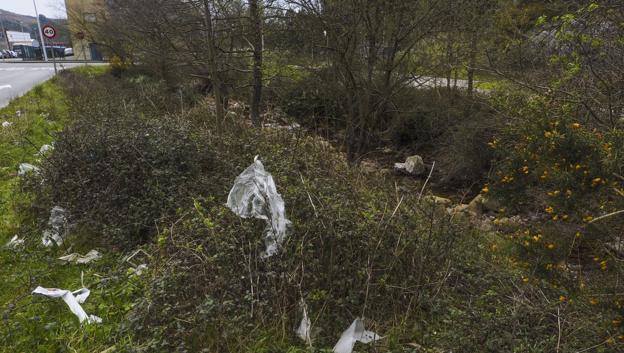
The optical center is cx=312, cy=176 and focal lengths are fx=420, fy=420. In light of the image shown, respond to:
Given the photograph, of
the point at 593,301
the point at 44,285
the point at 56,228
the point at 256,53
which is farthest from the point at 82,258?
the point at 256,53

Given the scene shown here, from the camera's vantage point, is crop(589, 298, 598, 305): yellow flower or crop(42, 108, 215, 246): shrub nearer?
crop(589, 298, 598, 305): yellow flower

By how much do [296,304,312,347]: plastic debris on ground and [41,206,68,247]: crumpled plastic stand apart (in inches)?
99.0

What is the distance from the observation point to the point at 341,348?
2.55m

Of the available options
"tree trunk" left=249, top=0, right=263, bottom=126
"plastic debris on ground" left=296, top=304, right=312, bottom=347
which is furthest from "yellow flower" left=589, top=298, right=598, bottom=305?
"tree trunk" left=249, top=0, right=263, bottom=126

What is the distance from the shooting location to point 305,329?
2.69 meters

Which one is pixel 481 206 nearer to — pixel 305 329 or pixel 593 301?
pixel 593 301

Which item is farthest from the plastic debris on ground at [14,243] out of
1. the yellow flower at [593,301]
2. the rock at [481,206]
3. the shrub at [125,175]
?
the rock at [481,206]

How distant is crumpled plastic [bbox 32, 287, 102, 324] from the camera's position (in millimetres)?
2760

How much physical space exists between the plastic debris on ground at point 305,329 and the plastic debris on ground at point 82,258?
199cm

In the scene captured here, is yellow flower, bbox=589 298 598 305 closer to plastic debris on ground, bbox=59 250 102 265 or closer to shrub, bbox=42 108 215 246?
shrub, bbox=42 108 215 246

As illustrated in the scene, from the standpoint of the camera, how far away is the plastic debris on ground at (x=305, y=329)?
8.63 feet

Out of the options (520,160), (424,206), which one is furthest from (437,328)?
(520,160)

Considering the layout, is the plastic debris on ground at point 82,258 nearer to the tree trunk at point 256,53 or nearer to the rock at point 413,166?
the tree trunk at point 256,53

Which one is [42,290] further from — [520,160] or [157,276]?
[520,160]
